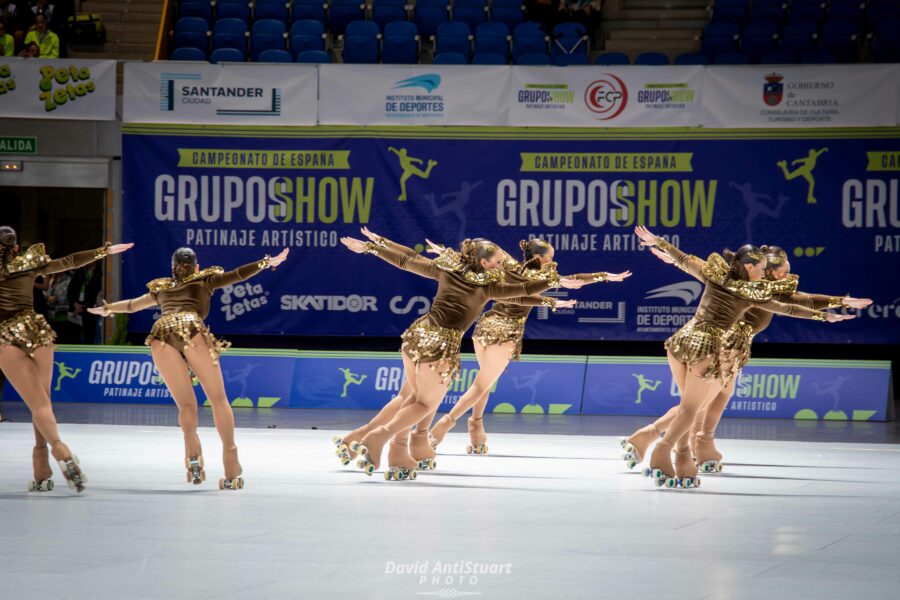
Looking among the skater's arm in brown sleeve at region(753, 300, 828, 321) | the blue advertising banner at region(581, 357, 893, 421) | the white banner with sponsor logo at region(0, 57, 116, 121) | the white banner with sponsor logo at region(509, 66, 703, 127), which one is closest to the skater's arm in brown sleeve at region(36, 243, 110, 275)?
the skater's arm in brown sleeve at region(753, 300, 828, 321)

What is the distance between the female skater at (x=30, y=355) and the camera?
7867mm

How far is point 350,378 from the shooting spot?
15.6 m

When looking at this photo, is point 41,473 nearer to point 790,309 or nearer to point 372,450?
point 372,450

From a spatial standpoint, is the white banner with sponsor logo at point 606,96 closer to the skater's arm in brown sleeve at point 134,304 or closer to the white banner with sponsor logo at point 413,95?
the white banner with sponsor logo at point 413,95

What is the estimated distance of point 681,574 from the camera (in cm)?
539

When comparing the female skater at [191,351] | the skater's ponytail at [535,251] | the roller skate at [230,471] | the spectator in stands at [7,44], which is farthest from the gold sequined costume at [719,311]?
the spectator in stands at [7,44]

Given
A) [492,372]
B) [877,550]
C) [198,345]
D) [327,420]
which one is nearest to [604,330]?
[327,420]

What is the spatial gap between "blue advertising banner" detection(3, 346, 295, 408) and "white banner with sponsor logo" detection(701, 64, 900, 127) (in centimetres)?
630

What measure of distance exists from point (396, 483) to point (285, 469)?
3.70ft

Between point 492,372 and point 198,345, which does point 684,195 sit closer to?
point 492,372

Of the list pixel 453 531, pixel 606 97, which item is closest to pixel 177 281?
pixel 453 531

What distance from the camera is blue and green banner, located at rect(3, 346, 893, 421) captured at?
48.5 feet

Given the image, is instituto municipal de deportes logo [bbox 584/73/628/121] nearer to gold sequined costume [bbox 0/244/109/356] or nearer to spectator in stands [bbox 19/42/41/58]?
spectator in stands [bbox 19/42/41/58]

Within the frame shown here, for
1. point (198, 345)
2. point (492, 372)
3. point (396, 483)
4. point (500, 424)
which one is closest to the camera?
point (198, 345)
